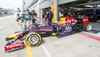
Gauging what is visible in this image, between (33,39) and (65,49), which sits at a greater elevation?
(33,39)

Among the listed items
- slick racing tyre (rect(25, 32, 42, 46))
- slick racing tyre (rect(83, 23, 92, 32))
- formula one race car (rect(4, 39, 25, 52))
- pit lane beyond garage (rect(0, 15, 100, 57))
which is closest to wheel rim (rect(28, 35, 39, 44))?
slick racing tyre (rect(25, 32, 42, 46))

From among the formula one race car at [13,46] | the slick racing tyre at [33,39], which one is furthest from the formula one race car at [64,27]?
the formula one race car at [13,46]

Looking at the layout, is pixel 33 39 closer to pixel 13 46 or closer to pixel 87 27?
pixel 13 46

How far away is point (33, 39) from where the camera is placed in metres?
7.57

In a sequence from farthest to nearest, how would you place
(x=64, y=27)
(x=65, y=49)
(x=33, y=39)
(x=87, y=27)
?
(x=87, y=27), (x=64, y=27), (x=33, y=39), (x=65, y=49)

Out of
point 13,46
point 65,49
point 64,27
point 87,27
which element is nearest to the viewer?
point 65,49

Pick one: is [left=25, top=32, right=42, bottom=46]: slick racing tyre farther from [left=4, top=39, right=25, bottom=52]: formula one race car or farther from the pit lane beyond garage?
[left=4, top=39, right=25, bottom=52]: formula one race car

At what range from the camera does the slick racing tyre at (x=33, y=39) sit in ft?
24.5

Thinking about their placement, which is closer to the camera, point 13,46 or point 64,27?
point 13,46

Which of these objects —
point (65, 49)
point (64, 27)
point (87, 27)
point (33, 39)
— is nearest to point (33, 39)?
point (33, 39)

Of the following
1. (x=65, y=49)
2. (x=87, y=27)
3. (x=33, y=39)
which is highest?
(x=87, y=27)

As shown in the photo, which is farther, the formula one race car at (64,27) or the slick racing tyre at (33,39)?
the formula one race car at (64,27)

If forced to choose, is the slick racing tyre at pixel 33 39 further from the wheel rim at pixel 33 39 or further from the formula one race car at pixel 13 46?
the formula one race car at pixel 13 46

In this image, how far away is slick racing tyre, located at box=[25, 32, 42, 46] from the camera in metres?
7.48
